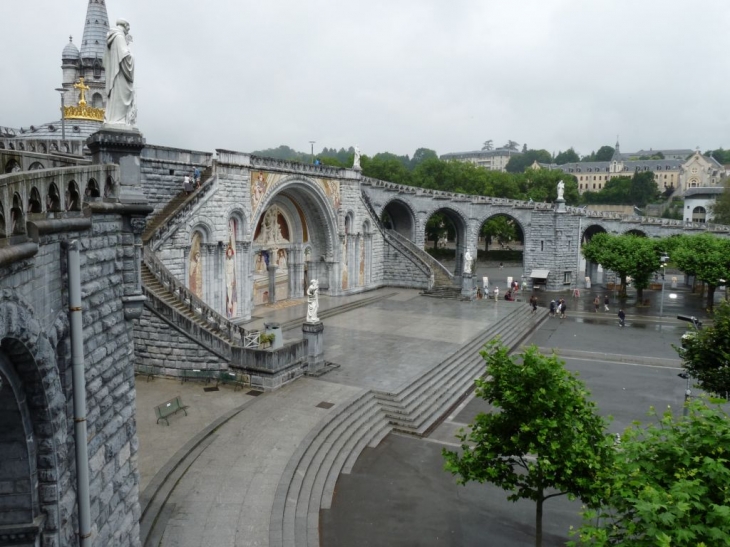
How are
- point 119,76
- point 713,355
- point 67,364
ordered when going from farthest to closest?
1. point 713,355
2. point 119,76
3. point 67,364

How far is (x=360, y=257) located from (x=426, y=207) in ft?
35.2

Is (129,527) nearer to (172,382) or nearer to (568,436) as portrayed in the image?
(568,436)

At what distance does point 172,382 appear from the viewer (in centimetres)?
2008

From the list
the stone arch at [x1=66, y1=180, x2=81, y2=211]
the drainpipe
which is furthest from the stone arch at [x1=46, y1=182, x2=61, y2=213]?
the drainpipe

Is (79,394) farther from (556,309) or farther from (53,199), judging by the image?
(556,309)

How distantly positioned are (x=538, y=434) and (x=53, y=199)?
8.56 metres

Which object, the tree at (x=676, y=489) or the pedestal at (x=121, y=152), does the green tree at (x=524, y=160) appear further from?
the tree at (x=676, y=489)

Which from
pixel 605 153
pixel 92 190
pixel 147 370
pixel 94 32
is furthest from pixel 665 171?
pixel 92 190

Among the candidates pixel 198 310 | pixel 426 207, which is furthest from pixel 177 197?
pixel 426 207

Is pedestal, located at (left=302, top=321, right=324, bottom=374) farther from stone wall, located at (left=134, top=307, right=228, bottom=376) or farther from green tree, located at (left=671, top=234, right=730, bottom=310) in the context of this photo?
green tree, located at (left=671, top=234, right=730, bottom=310)

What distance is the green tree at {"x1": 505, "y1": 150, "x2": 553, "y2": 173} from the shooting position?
182 meters

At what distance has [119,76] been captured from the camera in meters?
11.0

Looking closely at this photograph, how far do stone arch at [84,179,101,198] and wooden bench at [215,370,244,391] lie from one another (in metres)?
12.0

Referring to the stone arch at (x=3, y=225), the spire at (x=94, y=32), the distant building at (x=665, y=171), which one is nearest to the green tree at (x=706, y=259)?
the stone arch at (x=3, y=225)
